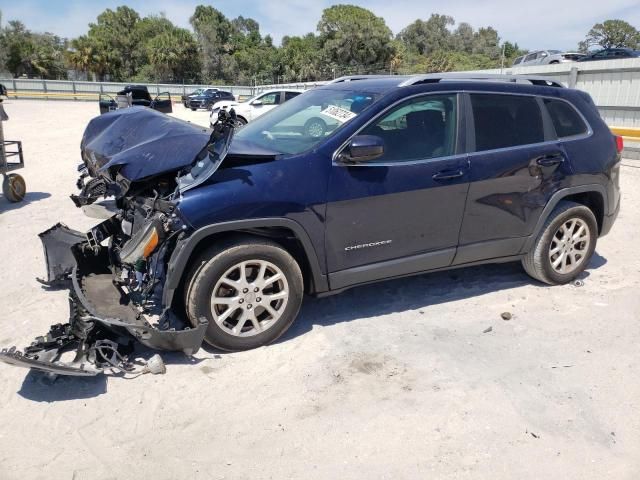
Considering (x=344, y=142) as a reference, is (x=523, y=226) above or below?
below

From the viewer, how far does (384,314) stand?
14.7ft

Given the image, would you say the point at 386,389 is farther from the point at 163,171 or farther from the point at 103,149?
the point at 103,149

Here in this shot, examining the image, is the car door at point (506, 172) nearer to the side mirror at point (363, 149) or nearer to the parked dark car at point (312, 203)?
the parked dark car at point (312, 203)

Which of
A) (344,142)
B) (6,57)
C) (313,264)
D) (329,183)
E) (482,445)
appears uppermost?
(6,57)

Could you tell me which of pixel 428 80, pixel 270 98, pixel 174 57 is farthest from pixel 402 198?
pixel 174 57

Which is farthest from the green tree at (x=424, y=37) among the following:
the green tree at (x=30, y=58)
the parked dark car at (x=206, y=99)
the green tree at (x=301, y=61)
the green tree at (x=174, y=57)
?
the parked dark car at (x=206, y=99)

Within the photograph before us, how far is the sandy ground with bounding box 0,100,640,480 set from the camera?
2.78 m

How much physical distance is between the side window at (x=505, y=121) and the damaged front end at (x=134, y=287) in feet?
6.80

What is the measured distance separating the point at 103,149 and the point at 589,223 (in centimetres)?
439

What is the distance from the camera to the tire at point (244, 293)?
3.55 m

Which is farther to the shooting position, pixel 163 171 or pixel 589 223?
pixel 589 223

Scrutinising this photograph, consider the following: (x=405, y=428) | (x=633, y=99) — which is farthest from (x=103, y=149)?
(x=633, y=99)

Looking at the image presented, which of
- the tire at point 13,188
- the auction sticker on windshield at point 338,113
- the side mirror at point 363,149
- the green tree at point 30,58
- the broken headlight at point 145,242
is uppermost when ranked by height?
the green tree at point 30,58

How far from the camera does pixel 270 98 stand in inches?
798
